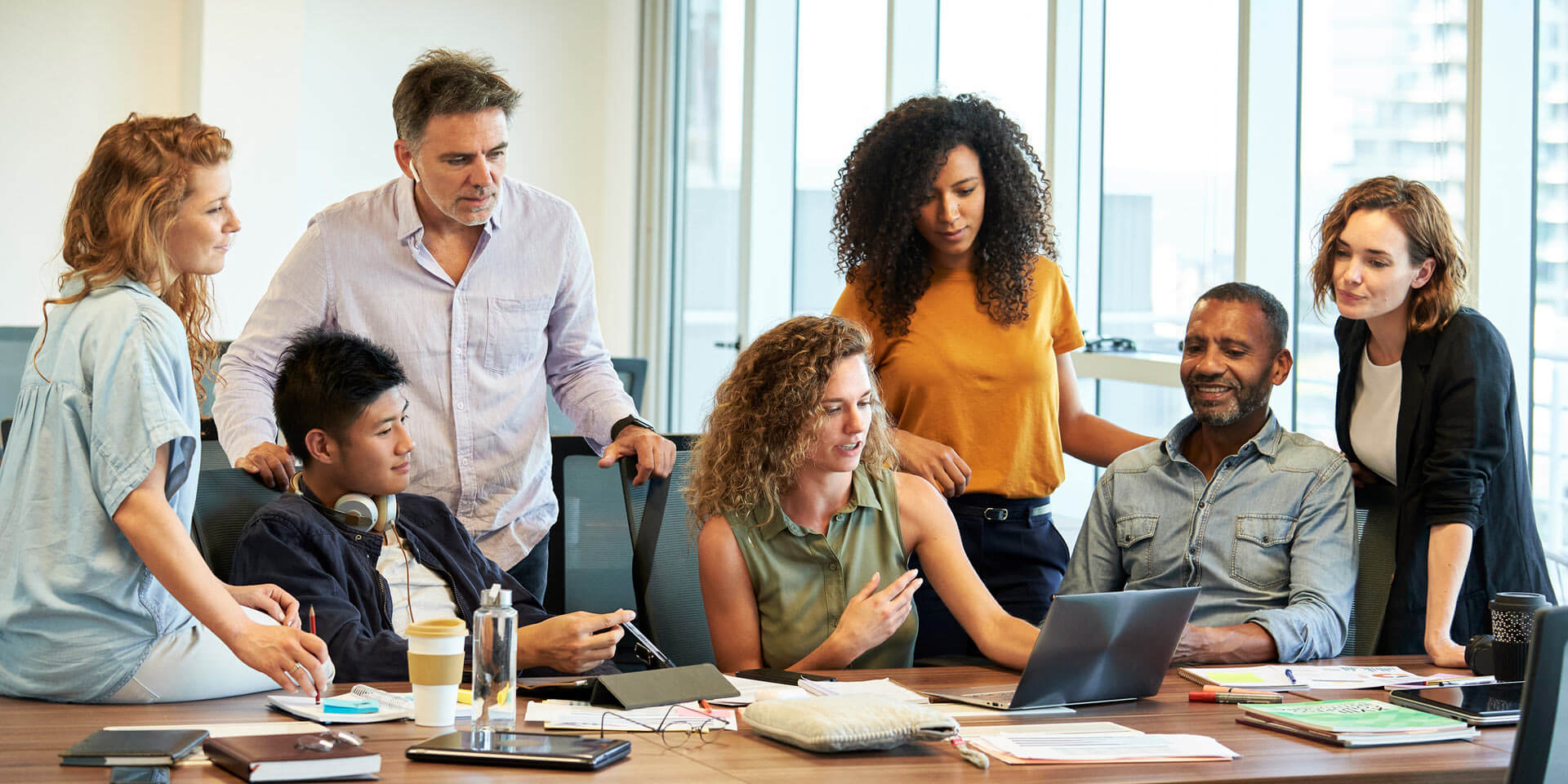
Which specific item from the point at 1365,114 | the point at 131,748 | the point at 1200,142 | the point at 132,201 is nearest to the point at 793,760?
the point at 131,748

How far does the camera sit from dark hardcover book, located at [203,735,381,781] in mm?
1424

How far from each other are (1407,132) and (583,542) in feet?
6.96

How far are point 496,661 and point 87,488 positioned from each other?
1.93ft

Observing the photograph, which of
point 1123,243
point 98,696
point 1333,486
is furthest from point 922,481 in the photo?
point 1123,243

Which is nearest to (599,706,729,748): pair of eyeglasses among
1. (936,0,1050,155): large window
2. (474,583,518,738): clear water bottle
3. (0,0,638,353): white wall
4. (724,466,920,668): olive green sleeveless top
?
(474,583,518,738): clear water bottle

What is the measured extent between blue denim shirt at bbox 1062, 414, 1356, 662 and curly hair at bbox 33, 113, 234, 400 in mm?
1601

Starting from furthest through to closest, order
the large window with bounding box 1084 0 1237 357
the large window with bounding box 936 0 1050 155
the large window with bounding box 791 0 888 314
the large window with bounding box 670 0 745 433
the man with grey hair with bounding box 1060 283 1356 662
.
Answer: the large window with bounding box 670 0 745 433 → the large window with bounding box 791 0 888 314 → the large window with bounding box 936 0 1050 155 → the large window with bounding box 1084 0 1237 357 → the man with grey hair with bounding box 1060 283 1356 662

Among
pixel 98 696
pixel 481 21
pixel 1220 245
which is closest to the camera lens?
pixel 98 696

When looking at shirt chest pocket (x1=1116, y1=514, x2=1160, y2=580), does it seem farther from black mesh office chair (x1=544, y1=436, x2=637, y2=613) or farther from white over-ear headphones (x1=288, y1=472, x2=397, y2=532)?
white over-ear headphones (x1=288, y1=472, x2=397, y2=532)

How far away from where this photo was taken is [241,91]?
586 cm

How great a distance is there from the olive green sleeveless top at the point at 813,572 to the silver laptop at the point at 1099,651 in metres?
0.35

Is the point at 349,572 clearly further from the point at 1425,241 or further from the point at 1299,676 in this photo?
the point at 1425,241

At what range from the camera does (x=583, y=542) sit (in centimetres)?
288

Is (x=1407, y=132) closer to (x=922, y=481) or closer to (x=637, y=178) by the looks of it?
(x=922, y=481)
